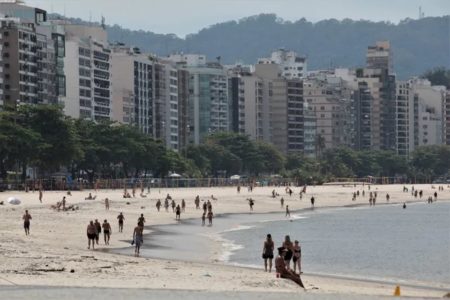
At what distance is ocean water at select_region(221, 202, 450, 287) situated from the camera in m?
54.4

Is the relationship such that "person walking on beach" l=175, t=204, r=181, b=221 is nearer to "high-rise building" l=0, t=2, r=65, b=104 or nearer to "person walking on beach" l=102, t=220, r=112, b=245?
"person walking on beach" l=102, t=220, r=112, b=245

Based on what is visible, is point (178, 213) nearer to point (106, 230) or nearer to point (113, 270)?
point (106, 230)

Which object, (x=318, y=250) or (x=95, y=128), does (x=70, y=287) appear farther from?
(x=95, y=128)

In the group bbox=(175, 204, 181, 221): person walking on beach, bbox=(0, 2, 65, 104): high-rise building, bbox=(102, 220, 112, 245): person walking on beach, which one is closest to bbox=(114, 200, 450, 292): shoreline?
bbox=(175, 204, 181, 221): person walking on beach

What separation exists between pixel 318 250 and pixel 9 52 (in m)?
116

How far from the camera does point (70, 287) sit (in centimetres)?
3672

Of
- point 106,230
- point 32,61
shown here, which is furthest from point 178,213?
point 32,61

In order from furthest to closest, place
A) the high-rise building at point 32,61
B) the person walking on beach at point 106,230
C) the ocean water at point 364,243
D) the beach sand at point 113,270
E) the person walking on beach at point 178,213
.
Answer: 1. the high-rise building at point 32,61
2. the person walking on beach at point 178,213
3. the person walking on beach at point 106,230
4. the ocean water at point 364,243
5. the beach sand at point 113,270

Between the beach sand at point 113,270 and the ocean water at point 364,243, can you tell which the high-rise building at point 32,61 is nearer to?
the ocean water at point 364,243

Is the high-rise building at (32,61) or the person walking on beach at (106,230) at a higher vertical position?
the high-rise building at (32,61)

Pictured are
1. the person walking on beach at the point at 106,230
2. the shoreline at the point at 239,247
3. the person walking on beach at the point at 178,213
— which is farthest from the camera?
the person walking on beach at the point at 178,213

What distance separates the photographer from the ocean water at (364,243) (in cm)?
5444

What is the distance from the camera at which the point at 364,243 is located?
7562cm

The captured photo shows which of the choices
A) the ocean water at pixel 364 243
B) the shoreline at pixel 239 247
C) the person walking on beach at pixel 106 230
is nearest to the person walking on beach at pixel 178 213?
the shoreline at pixel 239 247
